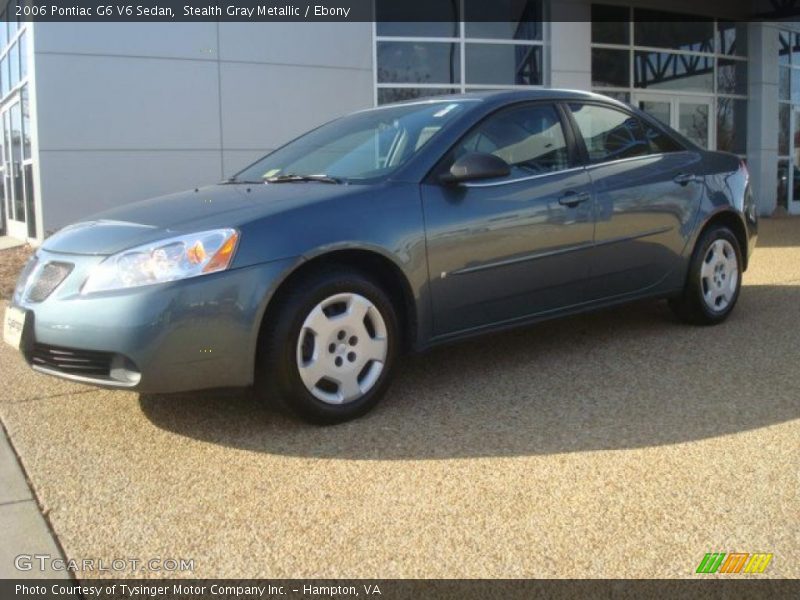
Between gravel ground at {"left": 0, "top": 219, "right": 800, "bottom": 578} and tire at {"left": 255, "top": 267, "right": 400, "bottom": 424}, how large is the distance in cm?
15

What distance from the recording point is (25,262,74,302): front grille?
3559 millimetres

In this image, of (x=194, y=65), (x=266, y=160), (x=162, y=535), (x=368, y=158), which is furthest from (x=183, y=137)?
(x=162, y=535)

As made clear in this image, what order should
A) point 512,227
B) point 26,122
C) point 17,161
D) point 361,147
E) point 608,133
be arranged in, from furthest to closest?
point 17,161 → point 26,122 → point 608,133 → point 361,147 → point 512,227

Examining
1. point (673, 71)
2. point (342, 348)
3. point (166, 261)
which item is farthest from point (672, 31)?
point (166, 261)

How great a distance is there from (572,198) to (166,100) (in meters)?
7.80

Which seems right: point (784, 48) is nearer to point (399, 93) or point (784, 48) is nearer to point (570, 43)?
point (570, 43)

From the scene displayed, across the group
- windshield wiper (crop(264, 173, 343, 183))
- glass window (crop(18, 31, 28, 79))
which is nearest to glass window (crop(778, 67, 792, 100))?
glass window (crop(18, 31, 28, 79))

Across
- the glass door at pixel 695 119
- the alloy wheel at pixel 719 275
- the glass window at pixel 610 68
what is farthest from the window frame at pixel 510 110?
the glass door at pixel 695 119

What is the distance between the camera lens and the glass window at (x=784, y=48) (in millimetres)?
16234

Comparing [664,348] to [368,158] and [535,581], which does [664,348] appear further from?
[535,581]

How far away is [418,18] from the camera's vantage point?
12.7 metres

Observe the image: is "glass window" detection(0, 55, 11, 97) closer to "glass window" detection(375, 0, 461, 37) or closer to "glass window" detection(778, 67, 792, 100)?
"glass window" detection(375, 0, 461, 37)
